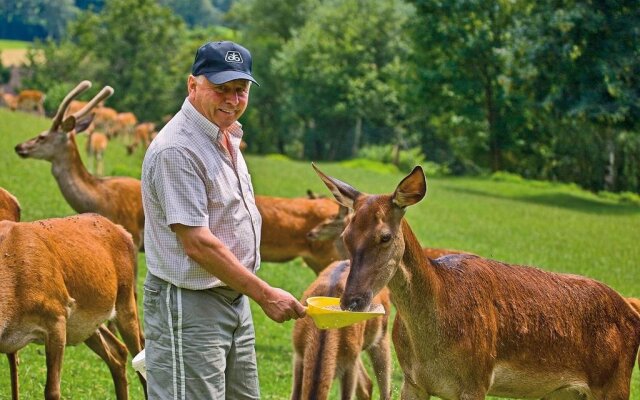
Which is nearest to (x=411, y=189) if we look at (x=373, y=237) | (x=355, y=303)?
(x=373, y=237)

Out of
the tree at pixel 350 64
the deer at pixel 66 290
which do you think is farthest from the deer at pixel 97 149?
the tree at pixel 350 64

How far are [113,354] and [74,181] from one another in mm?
5491

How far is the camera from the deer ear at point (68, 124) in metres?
13.4

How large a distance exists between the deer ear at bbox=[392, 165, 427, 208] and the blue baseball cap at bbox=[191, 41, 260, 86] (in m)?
0.94

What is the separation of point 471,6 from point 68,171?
31.5 metres

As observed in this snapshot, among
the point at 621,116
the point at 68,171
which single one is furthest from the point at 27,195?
the point at 621,116

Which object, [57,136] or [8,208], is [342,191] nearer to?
[8,208]

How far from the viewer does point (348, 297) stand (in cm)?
534

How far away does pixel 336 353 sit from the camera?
7.33 meters

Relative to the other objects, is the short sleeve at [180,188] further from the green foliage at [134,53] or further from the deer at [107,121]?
the green foliage at [134,53]

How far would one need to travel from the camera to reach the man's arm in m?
4.75

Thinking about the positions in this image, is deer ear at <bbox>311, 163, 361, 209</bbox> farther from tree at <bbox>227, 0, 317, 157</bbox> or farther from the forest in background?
tree at <bbox>227, 0, 317, 157</bbox>

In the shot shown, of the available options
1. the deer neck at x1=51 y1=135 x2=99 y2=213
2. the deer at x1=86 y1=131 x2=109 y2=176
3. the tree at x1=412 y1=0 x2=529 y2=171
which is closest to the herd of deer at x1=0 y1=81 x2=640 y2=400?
the deer neck at x1=51 y1=135 x2=99 y2=213

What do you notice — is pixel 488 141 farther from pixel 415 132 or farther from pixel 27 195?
pixel 27 195
